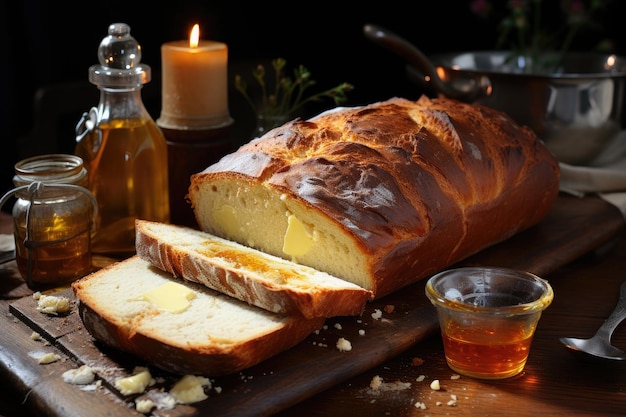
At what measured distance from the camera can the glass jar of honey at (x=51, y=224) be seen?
2467mm

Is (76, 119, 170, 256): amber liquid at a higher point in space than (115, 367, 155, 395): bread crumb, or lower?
higher

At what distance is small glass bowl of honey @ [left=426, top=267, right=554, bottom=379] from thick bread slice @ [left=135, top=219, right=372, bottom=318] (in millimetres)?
229

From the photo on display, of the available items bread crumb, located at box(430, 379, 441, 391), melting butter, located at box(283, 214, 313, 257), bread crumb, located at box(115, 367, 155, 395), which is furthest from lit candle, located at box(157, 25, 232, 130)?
bread crumb, located at box(430, 379, 441, 391)

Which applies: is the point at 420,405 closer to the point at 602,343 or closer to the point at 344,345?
the point at 344,345

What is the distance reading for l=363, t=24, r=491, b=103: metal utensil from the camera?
329 centimetres

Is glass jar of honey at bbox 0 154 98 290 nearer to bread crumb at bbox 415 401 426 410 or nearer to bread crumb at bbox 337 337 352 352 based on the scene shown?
bread crumb at bbox 337 337 352 352

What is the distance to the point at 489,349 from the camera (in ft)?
6.79

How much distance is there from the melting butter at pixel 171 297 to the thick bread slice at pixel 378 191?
34cm

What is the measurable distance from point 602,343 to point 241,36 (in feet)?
Result: 10.6

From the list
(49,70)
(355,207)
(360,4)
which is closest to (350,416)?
(355,207)

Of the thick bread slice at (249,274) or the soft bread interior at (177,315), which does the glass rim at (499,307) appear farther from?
the soft bread interior at (177,315)

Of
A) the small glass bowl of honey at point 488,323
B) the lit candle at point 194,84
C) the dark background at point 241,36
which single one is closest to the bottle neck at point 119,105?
the lit candle at point 194,84

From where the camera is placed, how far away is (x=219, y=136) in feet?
9.55

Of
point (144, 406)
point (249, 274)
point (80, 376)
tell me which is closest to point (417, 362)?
point (249, 274)
